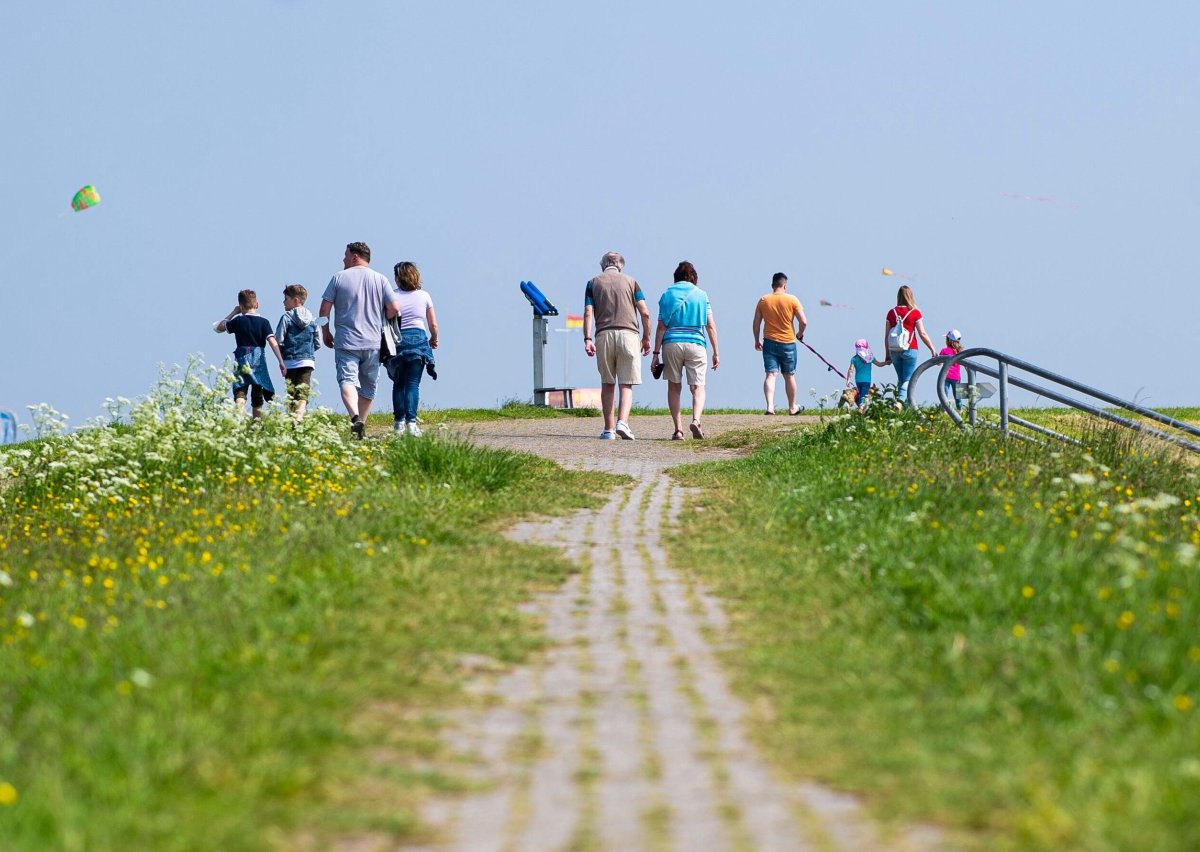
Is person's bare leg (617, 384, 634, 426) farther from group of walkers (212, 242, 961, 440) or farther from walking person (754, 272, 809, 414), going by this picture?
walking person (754, 272, 809, 414)

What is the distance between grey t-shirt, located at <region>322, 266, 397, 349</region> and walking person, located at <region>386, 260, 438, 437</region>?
0.20m

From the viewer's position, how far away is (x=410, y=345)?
14.9 meters

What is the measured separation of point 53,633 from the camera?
6504 mm

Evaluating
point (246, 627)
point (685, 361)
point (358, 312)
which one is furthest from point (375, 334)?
point (246, 627)

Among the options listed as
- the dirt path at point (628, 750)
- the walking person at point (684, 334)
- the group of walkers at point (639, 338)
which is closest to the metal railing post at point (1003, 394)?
the group of walkers at point (639, 338)

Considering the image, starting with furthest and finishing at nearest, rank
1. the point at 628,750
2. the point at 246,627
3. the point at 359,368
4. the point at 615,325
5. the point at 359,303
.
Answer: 1. the point at 615,325
2. the point at 359,368
3. the point at 359,303
4. the point at 246,627
5. the point at 628,750

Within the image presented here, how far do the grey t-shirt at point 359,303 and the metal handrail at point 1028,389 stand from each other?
5488mm

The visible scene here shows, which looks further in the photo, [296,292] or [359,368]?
[296,292]

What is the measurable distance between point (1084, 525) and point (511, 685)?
461 centimetres

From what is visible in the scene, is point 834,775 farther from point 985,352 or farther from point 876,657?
point 985,352

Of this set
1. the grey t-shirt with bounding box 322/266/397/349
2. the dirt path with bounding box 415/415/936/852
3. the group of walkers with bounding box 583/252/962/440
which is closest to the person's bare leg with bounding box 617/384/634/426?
the group of walkers with bounding box 583/252/962/440

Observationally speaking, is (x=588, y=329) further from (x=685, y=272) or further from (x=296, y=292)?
(x=296, y=292)

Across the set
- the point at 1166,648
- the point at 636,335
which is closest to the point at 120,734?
the point at 1166,648

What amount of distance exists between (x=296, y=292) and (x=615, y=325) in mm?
3794
